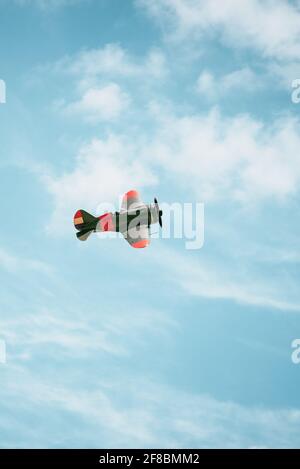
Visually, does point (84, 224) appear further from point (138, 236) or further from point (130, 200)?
point (130, 200)

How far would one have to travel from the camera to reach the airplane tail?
61.9 meters

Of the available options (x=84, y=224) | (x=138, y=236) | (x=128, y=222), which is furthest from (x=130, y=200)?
(x=84, y=224)

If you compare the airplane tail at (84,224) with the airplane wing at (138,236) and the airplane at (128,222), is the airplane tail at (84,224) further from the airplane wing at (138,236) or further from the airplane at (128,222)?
the airplane wing at (138,236)

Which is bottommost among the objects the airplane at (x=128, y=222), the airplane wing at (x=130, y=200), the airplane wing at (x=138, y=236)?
the airplane wing at (x=138, y=236)

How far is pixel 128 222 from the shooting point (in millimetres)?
61000

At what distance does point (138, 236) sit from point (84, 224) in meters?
7.67

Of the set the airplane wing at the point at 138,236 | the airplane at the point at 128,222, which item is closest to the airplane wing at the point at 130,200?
the airplane at the point at 128,222

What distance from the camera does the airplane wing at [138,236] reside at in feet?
200
